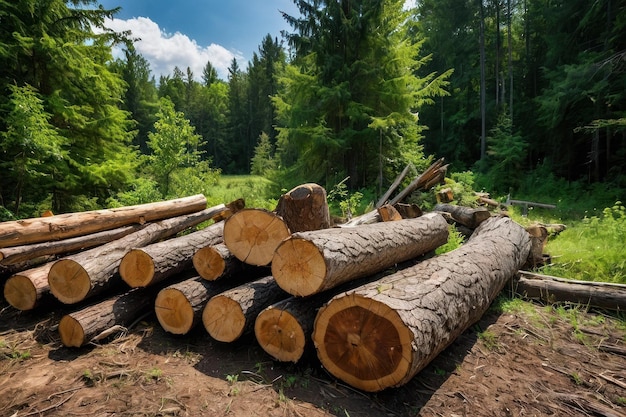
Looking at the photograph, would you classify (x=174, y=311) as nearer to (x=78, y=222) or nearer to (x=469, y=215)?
(x=78, y=222)

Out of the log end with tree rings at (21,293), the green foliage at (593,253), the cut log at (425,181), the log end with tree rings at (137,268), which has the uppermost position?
the cut log at (425,181)

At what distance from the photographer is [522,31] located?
2273cm

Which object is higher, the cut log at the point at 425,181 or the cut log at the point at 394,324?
the cut log at the point at 425,181

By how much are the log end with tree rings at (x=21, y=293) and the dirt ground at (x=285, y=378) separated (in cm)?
29

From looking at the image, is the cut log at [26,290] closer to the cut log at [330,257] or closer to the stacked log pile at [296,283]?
the stacked log pile at [296,283]

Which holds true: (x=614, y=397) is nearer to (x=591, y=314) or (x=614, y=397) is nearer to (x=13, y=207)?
(x=591, y=314)

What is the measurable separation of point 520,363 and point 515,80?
23.9 m

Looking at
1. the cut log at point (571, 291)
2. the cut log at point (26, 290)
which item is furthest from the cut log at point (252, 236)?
the cut log at point (571, 291)

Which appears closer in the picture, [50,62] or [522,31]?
[50,62]

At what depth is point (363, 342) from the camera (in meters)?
2.57

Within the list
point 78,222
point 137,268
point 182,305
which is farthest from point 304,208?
point 78,222

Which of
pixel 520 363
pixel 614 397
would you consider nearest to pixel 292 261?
pixel 520 363

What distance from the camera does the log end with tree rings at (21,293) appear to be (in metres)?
4.01

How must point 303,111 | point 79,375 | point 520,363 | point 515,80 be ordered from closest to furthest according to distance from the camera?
1. point 79,375
2. point 520,363
3. point 303,111
4. point 515,80
